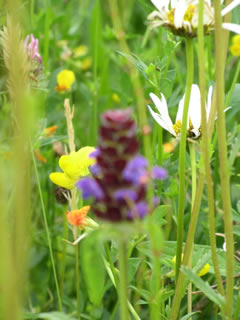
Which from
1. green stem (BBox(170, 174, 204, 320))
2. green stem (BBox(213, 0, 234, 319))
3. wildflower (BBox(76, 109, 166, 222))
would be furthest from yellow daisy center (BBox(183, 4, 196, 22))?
wildflower (BBox(76, 109, 166, 222))

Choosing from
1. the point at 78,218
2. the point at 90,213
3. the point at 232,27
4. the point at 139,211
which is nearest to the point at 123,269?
the point at 139,211

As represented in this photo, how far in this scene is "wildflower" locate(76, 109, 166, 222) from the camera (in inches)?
21.6

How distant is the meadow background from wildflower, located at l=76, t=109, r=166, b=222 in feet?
0.11

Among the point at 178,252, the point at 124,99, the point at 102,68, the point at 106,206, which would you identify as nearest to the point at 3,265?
the point at 106,206

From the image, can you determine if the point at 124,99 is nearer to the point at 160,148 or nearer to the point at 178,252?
the point at 160,148

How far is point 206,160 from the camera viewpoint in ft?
2.57

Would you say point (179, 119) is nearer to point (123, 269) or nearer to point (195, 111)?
point (195, 111)

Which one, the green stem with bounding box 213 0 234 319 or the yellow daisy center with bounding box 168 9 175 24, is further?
the yellow daisy center with bounding box 168 9 175 24

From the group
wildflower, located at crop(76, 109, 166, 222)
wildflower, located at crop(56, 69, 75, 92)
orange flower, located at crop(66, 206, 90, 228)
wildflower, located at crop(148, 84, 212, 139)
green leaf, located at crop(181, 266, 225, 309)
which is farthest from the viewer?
wildflower, located at crop(56, 69, 75, 92)

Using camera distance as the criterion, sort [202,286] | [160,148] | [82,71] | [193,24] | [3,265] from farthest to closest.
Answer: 1. [82,71]
2. [160,148]
3. [193,24]
4. [202,286]
5. [3,265]

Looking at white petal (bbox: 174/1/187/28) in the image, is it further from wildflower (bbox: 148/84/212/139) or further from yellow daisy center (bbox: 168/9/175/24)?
wildflower (bbox: 148/84/212/139)

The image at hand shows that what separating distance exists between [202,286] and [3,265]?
0.29m

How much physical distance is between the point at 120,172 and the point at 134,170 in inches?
0.5

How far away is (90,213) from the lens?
4.39 feet
